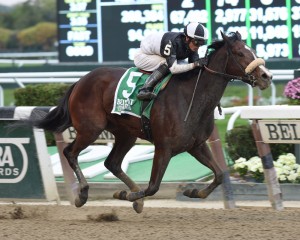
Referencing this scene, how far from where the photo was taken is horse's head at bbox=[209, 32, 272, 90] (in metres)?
7.04

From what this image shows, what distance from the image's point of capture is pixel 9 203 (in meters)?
8.97

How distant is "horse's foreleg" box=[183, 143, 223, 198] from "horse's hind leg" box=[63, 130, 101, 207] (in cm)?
88

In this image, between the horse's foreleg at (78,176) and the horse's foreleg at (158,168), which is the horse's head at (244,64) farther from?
the horse's foreleg at (78,176)

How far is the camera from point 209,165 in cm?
761

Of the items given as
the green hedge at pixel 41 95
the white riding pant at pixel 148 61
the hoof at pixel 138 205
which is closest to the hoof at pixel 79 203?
the hoof at pixel 138 205

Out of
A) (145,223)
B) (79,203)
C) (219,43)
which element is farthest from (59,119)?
(219,43)

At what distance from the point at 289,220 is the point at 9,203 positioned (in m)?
2.93

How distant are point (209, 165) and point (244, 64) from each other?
93 cm

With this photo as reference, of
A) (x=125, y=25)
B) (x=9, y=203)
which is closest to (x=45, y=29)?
(x=125, y=25)

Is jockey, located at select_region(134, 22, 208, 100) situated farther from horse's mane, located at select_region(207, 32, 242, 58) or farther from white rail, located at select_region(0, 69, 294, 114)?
white rail, located at select_region(0, 69, 294, 114)

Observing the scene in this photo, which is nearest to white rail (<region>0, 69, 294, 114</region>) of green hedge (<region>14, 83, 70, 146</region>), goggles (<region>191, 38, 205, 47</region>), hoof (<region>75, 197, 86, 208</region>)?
green hedge (<region>14, 83, 70, 146</region>)

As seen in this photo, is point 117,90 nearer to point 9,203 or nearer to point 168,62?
point 168,62

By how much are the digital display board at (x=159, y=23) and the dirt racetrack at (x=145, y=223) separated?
4188 millimetres

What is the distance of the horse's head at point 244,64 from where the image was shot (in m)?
7.04
